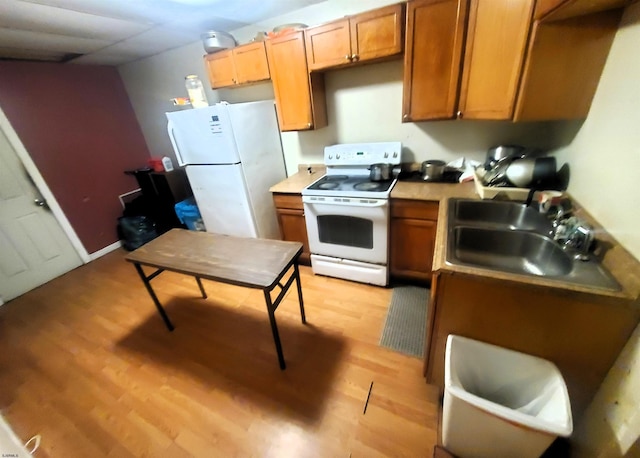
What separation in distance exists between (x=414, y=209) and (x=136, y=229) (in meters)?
3.45

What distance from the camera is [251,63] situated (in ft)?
7.27

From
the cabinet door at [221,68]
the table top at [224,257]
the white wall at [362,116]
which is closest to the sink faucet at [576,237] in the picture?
the white wall at [362,116]

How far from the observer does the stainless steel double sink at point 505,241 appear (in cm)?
109

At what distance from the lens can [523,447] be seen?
35.6 inches

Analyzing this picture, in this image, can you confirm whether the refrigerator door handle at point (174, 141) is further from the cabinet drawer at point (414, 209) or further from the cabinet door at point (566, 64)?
the cabinet door at point (566, 64)

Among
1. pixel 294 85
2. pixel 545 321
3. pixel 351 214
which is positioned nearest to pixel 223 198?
pixel 294 85

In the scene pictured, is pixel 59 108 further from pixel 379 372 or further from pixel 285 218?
pixel 379 372

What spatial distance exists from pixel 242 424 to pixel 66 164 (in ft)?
11.8

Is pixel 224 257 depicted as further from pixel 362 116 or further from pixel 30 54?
pixel 30 54

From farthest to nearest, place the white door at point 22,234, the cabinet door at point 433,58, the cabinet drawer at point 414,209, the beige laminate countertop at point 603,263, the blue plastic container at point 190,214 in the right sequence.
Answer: the blue plastic container at point 190,214 → the white door at point 22,234 → the cabinet drawer at point 414,209 → the cabinet door at point 433,58 → the beige laminate countertop at point 603,263

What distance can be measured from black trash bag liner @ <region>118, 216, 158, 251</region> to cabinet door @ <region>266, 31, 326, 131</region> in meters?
2.39

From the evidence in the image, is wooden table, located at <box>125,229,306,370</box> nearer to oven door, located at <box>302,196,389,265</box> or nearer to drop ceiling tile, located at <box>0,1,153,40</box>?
oven door, located at <box>302,196,389,265</box>

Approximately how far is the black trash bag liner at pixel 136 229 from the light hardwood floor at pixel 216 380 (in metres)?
1.04

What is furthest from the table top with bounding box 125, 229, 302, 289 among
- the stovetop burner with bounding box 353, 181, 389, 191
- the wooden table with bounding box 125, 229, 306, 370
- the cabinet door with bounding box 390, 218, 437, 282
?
the cabinet door with bounding box 390, 218, 437, 282
